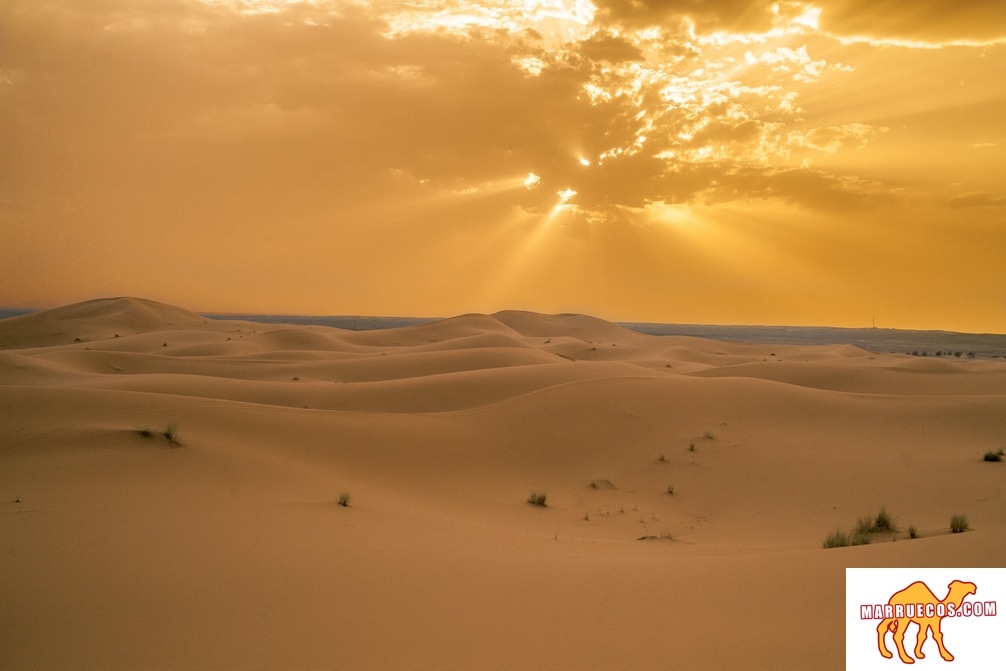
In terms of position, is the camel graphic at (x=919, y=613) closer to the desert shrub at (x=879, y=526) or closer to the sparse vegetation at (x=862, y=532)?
the sparse vegetation at (x=862, y=532)

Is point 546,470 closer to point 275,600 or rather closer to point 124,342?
point 275,600

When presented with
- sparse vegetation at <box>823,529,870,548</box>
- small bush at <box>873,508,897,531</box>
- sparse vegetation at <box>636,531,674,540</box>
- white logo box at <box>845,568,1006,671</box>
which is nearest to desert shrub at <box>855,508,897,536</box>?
small bush at <box>873,508,897,531</box>

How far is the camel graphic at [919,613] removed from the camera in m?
4.59

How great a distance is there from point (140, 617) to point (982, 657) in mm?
5724

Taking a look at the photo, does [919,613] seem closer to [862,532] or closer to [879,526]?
[862,532]

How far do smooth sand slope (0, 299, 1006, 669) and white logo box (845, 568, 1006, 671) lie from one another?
16 centimetres

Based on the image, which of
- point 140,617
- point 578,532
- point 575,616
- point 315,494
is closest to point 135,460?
point 315,494

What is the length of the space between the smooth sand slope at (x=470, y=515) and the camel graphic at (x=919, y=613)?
1.04 ft

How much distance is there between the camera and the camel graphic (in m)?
4.59

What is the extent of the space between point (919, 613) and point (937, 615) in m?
0.12

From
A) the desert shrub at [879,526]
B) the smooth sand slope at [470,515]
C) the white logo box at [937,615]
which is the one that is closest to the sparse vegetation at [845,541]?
the smooth sand slope at [470,515]

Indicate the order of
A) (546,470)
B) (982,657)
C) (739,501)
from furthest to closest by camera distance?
(546,470)
(739,501)
(982,657)

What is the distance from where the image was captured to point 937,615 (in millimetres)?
4844

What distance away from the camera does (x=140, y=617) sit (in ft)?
15.0
